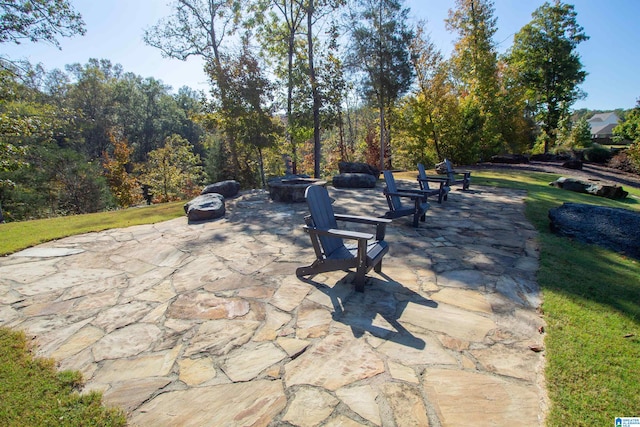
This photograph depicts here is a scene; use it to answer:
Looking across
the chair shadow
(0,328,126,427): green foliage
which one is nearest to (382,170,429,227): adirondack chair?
the chair shadow

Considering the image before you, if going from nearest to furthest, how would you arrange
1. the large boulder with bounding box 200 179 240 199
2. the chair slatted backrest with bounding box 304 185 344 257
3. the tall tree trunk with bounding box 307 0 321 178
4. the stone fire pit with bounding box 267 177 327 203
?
the chair slatted backrest with bounding box 304 185 344 257
the stone fire pit with bounding box 267 177 327 203
the large boulder with bounding box 200 179 240 199
the tall tree trunk with bounding box 307 0 321 178

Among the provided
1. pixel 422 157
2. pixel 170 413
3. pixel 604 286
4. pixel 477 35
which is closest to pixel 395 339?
pixel 170 413

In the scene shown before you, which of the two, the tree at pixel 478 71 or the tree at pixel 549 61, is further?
the tree at pixel 549 61

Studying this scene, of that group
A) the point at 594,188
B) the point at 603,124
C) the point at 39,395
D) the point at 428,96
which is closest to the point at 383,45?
the point at 428,96

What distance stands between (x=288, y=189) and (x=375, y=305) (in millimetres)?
5049

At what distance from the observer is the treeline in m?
10.8

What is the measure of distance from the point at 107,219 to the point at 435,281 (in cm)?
684

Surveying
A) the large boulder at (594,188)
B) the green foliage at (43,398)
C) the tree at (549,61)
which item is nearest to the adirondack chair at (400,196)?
the green foliage at (43,398)

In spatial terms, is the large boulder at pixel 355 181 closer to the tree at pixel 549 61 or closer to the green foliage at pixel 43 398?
the green foliage at pixel 43 398

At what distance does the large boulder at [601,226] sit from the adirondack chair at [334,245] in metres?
3.23

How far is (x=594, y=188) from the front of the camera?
8680 mm

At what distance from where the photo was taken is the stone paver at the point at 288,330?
5.20ft

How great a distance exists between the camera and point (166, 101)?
32188 millimetres

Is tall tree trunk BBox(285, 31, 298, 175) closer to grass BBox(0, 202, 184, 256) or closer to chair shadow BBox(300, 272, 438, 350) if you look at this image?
grass BBox(0, 202, 184, 256)
